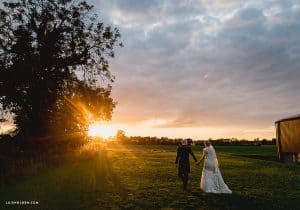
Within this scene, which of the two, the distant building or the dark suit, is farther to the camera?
the distant building

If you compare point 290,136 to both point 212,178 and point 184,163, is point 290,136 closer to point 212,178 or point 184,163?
point 184,163

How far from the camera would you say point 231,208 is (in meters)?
12.1

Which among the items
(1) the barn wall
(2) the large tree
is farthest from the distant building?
(2) the large tree

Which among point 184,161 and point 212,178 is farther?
point 184,161

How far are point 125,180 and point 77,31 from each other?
20.9 m

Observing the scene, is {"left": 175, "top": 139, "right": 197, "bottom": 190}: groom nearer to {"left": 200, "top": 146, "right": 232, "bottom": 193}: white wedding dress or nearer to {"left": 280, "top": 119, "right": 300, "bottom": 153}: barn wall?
{"left": 200, "top": 146, "right": 232, "bottom": 193}: white wedding dress

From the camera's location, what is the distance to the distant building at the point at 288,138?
39188 mm

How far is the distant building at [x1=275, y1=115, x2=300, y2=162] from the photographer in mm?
39188

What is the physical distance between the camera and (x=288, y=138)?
41219mm

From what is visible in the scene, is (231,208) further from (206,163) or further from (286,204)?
(206,163)

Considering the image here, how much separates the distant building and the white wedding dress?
26.2 metres

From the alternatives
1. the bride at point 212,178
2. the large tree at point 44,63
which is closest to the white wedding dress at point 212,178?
the bride at point 212,178

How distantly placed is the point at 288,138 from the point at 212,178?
2878cm

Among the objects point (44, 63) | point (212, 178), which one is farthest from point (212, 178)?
point (44, 63)
